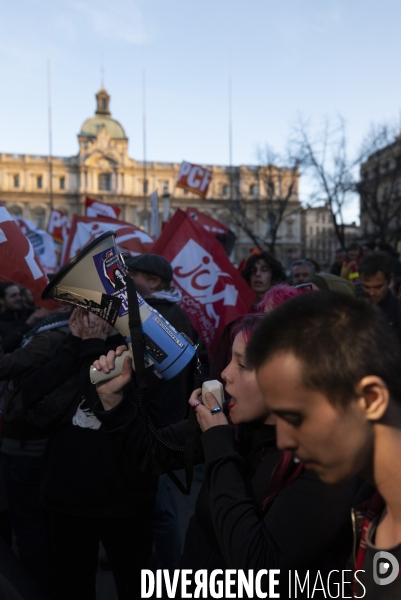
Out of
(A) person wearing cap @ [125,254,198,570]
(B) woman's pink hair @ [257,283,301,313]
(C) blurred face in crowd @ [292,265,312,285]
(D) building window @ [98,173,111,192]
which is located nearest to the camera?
(B) woman's pink hair @ [257,283,301,313]

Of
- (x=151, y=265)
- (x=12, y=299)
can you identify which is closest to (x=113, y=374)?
(x=151, y=265)

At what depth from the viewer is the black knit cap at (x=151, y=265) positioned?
11.4 feet

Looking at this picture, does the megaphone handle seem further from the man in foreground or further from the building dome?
the building dome

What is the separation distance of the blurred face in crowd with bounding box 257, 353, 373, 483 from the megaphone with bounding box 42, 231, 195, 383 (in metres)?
0.86

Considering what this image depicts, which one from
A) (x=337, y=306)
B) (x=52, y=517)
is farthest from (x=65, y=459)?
(x=337, y=306)

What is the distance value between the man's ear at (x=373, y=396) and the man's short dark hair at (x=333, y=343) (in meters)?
0.01

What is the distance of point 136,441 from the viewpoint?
1.95 meters

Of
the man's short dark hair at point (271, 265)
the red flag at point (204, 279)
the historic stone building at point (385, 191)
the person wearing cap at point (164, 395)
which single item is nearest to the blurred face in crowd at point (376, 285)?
the man's short dark hair at point (271, 265)

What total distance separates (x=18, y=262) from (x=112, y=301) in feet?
4.34

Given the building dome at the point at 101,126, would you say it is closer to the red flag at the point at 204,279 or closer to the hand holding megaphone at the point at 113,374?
the red flag at the point at 204,279

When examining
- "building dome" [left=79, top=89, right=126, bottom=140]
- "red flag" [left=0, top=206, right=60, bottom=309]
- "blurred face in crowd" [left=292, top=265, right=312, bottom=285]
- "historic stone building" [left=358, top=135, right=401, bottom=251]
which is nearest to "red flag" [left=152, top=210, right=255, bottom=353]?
"blurred face in crowd" [left=292, top=265, right=312, bottom=285]

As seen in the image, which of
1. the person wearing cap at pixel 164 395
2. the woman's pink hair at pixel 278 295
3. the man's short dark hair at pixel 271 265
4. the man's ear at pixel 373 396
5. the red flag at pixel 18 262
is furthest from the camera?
the man's short dark hair at pixel 271 265

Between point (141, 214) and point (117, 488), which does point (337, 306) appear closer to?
point (117, 488)

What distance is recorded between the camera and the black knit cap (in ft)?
11.4
